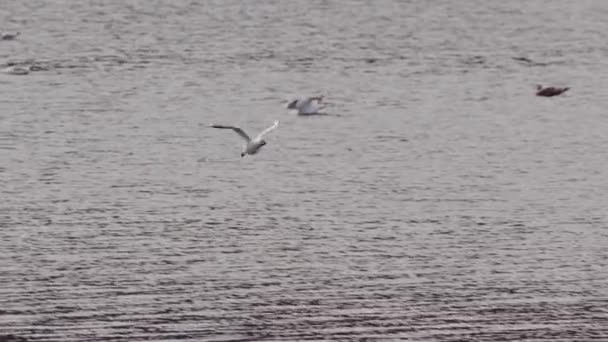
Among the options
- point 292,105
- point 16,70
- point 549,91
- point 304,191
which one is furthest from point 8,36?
point 304,191

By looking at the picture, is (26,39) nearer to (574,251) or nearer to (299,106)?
(299,106)

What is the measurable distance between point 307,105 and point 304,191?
6272 mm

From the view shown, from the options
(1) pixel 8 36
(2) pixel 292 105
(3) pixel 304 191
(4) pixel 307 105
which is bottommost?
(1) pixel 8 36

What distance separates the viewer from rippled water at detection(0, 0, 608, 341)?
685 inches

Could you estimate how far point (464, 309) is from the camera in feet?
57.4

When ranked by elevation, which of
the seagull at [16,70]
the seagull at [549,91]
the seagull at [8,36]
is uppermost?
the seagull at [16,70]

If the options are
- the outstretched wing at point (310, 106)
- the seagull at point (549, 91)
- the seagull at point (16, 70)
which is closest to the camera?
the outstretched wing at point (310, 106)

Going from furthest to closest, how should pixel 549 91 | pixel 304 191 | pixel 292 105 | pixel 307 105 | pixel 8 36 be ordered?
pixel 8 36 < pixel 549 91 < pixel 292 105 < pixel 307 105 < pixel 304 191

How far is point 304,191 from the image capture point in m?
23.2

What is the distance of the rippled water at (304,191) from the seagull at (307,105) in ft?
0.52

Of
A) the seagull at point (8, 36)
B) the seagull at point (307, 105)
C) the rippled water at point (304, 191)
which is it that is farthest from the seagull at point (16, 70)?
the seagull at point (307, 105)

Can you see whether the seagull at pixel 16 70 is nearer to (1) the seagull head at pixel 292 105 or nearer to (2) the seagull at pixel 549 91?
(1) the seagull head at pixel 292 105

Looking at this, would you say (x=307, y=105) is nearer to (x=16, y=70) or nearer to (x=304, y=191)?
(x=304, y=191)

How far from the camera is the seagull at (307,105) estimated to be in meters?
29.2
